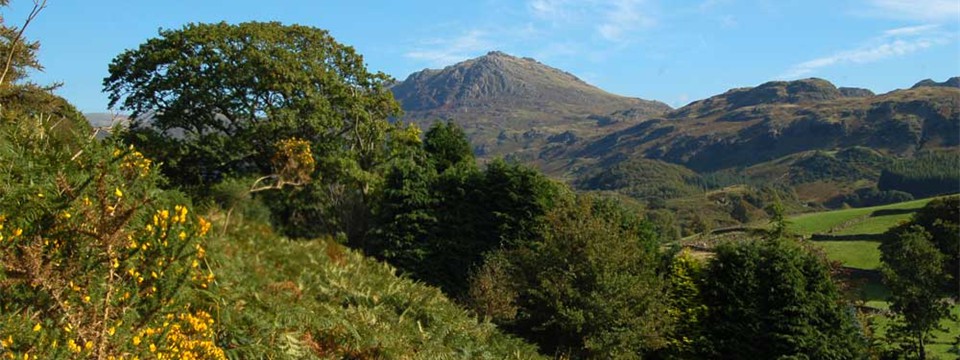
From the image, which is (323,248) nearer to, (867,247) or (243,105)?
(243,105)

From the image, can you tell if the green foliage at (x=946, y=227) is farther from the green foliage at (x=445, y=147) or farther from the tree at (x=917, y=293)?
the green foliage at (x=445, y=147)

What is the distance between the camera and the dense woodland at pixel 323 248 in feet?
19.1

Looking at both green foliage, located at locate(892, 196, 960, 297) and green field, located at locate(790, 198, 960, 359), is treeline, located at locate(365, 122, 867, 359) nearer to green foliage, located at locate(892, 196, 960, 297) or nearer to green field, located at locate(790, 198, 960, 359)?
green field, located at locate(790, 198, 960, 359)

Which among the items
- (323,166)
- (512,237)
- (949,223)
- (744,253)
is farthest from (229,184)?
(949,223)

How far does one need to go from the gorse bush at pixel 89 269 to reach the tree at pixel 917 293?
114ft

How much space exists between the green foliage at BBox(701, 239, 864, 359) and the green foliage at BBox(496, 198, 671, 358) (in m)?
2.19

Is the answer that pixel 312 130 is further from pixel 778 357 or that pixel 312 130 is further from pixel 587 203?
pixel 778 357

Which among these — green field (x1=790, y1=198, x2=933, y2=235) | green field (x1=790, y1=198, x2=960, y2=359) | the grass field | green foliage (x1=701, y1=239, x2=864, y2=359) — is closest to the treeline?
green foliage (x1=701, y1=239, x2=864, y2=359)

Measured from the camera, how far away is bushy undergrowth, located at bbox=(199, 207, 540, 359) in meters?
8.50

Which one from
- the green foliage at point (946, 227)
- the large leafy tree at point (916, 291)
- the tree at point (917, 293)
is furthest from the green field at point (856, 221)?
the tree at point (917, 293)

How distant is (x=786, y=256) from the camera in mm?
23047

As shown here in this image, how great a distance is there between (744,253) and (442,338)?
15999 mm

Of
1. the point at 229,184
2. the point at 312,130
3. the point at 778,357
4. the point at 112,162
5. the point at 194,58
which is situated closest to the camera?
the point at 112,162

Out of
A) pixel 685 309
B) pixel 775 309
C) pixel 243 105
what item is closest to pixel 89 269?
pixel 775 309
